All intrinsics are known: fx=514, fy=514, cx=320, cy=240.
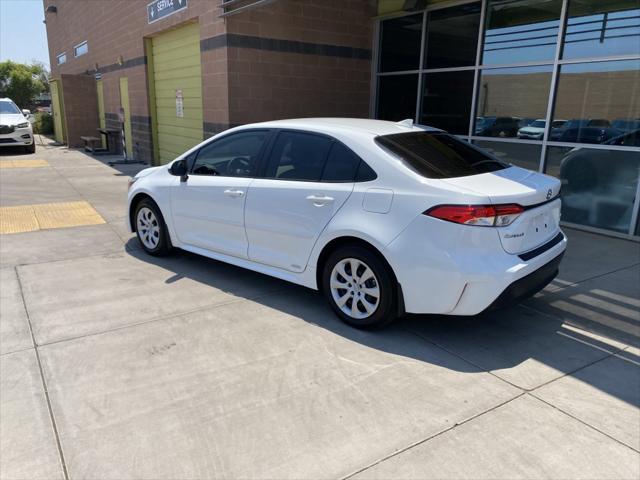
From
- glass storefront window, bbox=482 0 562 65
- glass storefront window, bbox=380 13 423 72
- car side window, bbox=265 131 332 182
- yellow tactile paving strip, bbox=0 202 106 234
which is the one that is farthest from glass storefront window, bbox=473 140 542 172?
yellow tactile paving strip, bbox=0 202 106 234

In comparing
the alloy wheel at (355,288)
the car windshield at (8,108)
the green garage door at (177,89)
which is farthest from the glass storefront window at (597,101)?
the car windshield at (8,108)

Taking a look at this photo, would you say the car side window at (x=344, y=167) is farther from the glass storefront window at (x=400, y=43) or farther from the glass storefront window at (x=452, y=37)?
the glass storefront window at (x=400, y=43)

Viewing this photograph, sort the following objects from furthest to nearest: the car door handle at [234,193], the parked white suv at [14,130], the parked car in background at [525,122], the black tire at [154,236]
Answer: the parked white suv at [14,130]
the parked car in background at [525,122]
the black tire at [154,236]
the car door handle at [234,193]

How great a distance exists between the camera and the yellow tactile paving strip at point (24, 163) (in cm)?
1389

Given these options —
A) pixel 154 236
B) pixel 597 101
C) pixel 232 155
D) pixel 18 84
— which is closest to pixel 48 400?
pixel 232 155

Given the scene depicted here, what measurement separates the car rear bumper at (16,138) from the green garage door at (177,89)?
22.0 ft

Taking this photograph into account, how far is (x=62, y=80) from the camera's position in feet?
59.9

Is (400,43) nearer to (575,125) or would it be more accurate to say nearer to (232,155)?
(575,125)

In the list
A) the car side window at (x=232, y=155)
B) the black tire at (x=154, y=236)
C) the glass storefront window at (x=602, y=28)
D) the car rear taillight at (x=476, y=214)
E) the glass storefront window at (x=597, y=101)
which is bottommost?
the black tire at (x=154, y=236)

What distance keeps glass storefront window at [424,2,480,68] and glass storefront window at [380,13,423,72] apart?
0.27 metres

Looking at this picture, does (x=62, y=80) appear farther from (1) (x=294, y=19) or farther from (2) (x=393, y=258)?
(2) (x=393, y=258)

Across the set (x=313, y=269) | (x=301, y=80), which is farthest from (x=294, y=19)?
(x=313, y=269)

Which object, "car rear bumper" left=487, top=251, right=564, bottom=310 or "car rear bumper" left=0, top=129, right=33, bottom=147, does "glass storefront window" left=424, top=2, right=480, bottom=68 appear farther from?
"car rear bumper" left=0, top=129, right=33, bottom=147

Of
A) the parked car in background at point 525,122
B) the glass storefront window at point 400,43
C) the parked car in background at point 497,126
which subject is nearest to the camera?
the parked car in background at point 525,122
